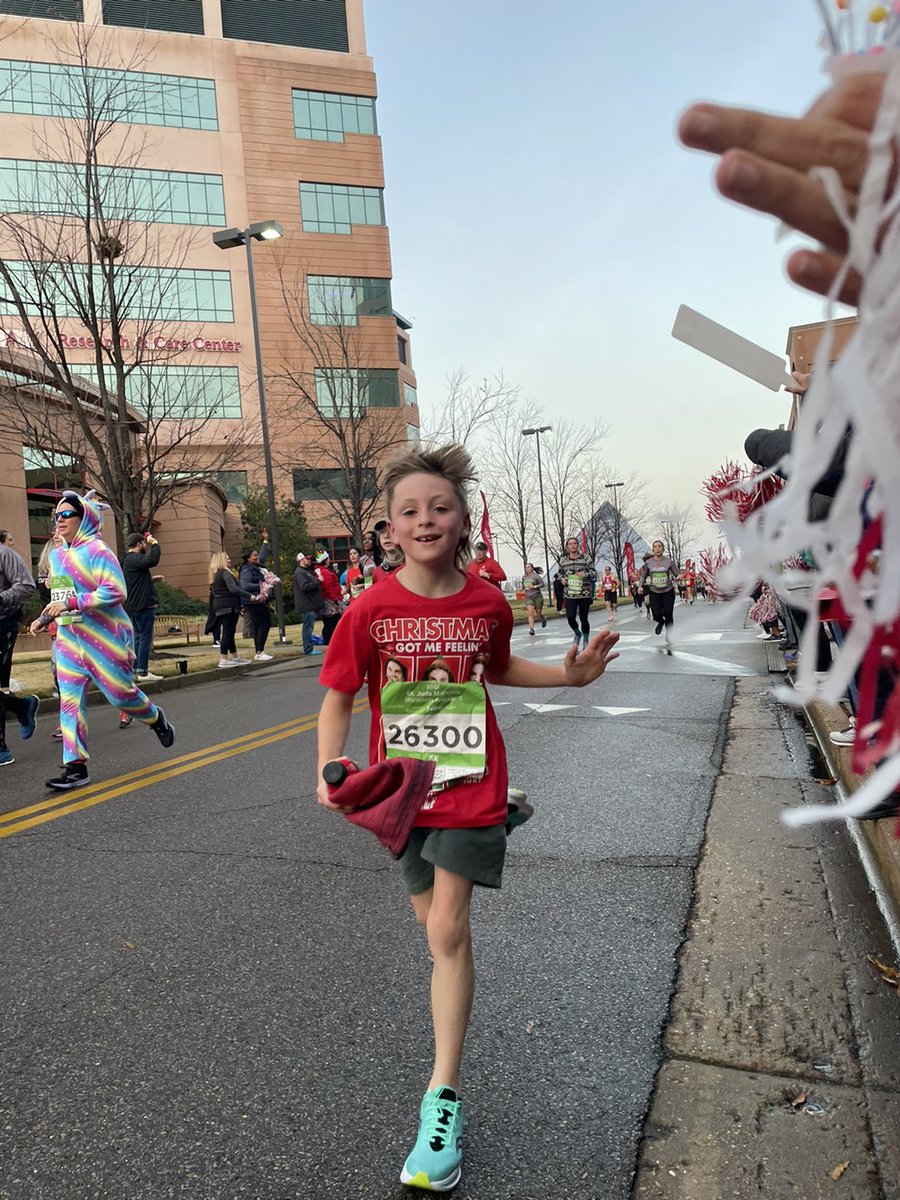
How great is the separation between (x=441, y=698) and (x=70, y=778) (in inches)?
192

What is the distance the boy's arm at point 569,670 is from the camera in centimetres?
239

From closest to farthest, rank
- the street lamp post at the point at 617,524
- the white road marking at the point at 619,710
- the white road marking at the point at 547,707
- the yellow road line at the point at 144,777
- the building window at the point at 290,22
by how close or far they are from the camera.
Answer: the yellow road line at the point at 144,777 → the white road marking at the point at 619,710 → the white road marking at the point at 547,707 → the building window at the point at 290,22 → the street lamp post at the point at 617,524

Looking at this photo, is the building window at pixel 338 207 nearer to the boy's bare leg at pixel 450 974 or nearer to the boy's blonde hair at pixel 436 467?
the boy's blonde hair at pixel 436 467

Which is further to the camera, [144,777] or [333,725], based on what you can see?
[144,777]

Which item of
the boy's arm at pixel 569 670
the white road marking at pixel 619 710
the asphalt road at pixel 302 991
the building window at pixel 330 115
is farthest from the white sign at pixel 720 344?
the building window at pixel 330 115

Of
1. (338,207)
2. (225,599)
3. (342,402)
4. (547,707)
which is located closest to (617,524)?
(338,207)

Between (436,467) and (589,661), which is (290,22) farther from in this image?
(589,661)

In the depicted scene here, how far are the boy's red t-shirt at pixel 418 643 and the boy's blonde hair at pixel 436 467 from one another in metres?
0.22

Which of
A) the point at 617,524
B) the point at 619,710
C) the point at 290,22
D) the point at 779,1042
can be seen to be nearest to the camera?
the point at 779,1042

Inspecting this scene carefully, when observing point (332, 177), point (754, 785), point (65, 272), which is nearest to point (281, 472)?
point (332, 177)

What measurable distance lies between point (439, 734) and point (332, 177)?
4971 cm

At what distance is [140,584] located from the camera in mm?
11477

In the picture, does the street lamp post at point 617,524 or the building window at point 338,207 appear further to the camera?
the street lamp post at point 617,524

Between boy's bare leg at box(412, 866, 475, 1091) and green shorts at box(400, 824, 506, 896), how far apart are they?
0.11 ft
